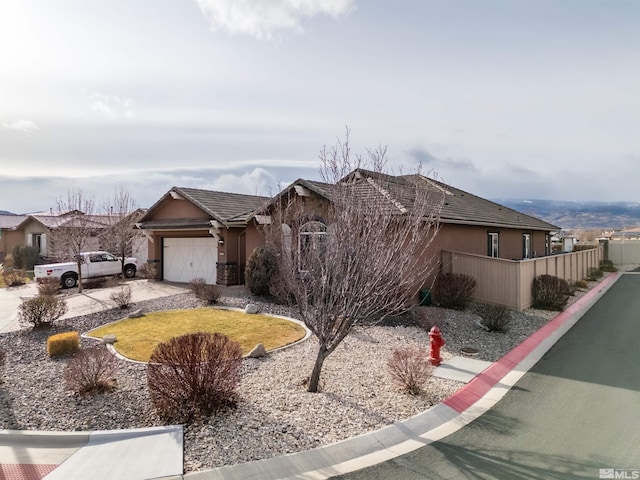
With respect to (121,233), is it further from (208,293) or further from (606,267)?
(606,267)

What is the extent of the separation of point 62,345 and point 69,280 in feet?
46.6

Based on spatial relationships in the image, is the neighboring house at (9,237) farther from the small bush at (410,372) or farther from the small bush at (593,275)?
the small bush at (593,275)

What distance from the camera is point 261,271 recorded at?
15586mm

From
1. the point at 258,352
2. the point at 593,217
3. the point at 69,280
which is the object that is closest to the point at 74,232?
the point at 69,280

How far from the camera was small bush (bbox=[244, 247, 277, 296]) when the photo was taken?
15.5m

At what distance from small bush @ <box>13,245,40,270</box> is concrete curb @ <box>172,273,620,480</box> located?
33.8m

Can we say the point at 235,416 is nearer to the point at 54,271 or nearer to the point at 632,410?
the point at 632,410

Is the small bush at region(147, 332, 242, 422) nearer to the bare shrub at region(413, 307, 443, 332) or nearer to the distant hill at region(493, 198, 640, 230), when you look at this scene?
the bare shrub at region(413, 307, 443, 332)

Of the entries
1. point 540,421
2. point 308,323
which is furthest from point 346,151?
point 540,421

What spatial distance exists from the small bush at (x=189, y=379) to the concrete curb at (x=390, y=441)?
1.47m

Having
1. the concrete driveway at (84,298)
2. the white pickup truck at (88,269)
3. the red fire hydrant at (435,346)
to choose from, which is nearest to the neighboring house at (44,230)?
the white pickup truck at (88,269)

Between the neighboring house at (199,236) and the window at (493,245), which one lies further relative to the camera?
the window at (493,245)

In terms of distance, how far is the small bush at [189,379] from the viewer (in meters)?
6.15

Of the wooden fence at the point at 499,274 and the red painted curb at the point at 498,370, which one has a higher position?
the wooden fence at the point at 499,274
